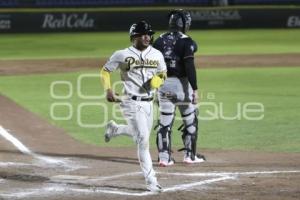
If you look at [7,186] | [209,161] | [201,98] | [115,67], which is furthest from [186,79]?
[201,98]

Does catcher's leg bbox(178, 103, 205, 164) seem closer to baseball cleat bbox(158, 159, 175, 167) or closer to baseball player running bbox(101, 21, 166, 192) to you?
baseball cleat bbox(158, 159, 175, 167)

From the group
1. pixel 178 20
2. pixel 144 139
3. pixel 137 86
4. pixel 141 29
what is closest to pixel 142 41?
pixel 141 29

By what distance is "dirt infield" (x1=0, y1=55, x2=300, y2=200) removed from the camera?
797 centimetres

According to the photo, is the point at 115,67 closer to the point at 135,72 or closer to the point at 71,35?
the point at 135,72

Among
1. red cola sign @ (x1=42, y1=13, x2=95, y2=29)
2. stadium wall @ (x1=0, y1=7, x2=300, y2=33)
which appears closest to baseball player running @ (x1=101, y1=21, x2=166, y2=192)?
stadium wall @ (x1=0, y1=7, x2=300, y2=33)

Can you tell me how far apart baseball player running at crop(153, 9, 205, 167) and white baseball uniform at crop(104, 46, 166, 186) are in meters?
1.40

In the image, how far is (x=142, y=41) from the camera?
26.8 ft

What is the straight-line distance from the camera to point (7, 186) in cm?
841

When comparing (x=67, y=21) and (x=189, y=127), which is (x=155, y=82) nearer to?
(x=189, y=127)

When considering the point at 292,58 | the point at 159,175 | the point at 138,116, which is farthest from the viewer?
the point at 292,58

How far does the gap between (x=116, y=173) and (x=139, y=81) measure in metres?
1.46

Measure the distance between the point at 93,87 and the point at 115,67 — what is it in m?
9.93

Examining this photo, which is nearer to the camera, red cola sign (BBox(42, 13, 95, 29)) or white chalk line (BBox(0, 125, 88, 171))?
white chalk line (BBox(0, 125, 88, 171))

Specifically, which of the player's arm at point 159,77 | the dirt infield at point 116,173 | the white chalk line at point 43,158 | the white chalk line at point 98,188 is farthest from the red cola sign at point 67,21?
the player's arm at point 159,77
